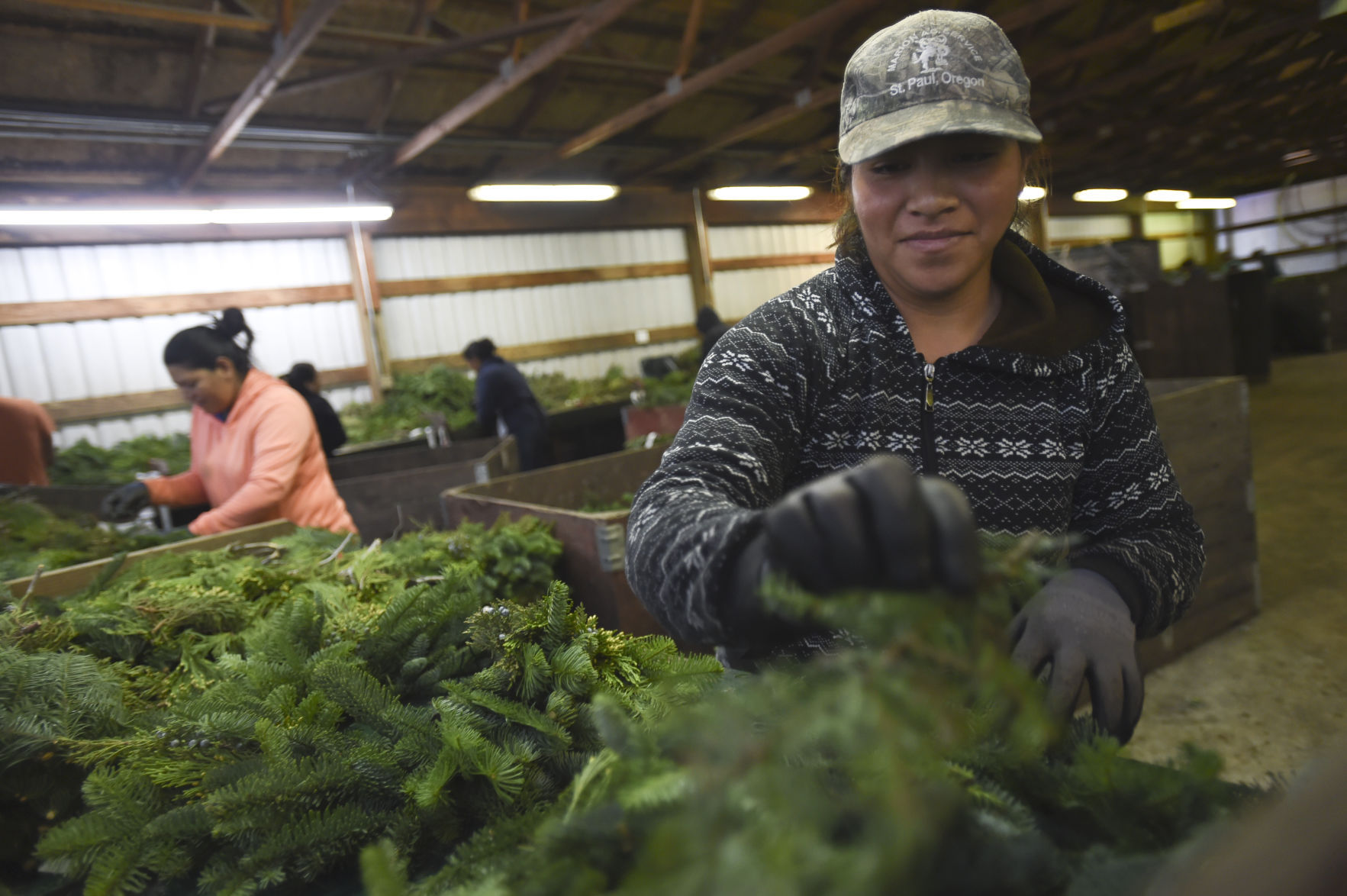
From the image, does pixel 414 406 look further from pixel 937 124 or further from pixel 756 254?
pixel 937 124

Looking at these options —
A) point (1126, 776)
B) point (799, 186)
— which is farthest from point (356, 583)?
point (799, 186)

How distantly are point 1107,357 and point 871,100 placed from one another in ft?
1.85

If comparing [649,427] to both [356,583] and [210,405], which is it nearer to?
[210,405]

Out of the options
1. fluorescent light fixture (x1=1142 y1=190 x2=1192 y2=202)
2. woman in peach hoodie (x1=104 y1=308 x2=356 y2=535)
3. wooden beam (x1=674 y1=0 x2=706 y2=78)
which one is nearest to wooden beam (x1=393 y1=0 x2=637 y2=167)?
wooden beam (x1=674 y1=0 x2=706 y2=78)

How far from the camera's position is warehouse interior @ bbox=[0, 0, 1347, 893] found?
275 cm

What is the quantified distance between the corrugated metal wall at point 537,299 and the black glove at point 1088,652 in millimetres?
8635

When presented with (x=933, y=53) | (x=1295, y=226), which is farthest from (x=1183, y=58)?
(x=1295, y=226)

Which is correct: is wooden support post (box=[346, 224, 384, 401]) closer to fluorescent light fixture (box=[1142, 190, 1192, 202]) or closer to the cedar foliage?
the cedar foliage

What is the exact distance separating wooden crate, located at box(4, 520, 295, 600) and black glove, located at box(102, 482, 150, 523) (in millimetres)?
849

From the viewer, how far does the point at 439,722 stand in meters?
1.06

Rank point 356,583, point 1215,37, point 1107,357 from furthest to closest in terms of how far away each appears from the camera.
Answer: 1. point 1215,37
2. point 356,583
3. point 1107,357

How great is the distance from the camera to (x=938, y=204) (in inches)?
43.6

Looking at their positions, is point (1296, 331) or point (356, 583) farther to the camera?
point (1296, 331)

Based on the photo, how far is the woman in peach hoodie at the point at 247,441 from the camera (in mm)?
2963
